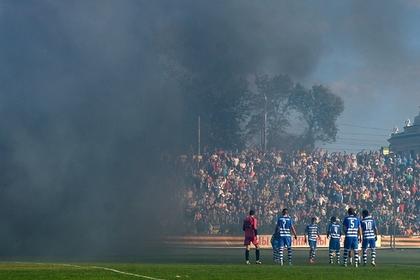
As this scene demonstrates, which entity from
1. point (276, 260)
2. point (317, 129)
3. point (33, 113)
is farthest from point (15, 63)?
point (317, 129)

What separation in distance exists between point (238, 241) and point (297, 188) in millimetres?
7984

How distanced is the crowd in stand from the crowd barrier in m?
0.87

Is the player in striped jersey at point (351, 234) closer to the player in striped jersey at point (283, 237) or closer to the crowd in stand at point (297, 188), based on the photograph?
the player in striped jersey at point (283, 237)

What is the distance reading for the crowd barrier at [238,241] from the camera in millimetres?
52909

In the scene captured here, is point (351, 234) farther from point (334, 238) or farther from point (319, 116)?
point (319, 116)

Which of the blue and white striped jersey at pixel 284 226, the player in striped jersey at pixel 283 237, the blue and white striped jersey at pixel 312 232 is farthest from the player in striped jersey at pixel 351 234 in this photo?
the blue and white striped jersey at pixel 312 232

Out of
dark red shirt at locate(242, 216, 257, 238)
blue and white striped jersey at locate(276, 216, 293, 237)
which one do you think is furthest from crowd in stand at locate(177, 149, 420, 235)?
blue and white striped jersey at locate(276, 216, 293, 237)

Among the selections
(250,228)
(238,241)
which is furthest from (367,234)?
(238,241)

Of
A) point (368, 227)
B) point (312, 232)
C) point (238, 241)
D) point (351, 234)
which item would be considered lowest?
point (238, 241)

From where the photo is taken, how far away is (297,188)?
2469 inches

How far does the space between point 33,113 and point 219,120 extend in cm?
1959

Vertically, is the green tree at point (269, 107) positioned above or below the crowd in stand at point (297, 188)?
above

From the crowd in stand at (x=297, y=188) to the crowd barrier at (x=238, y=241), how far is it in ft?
2.85

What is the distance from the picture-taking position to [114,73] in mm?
50469
